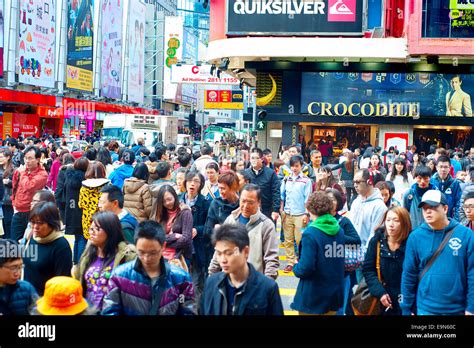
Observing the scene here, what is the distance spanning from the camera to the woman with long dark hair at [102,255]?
4.61 m

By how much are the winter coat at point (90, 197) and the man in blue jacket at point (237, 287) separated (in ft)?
12.8

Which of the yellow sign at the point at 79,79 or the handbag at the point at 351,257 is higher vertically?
the yellow sign at the point at 79,79

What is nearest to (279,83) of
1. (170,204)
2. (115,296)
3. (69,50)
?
(170,204)

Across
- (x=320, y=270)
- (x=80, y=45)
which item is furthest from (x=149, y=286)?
(x=80, y=45)

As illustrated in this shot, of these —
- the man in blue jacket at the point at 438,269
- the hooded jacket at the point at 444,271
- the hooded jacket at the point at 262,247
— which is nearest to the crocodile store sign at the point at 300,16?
the hooded jacket at the point at 262,247

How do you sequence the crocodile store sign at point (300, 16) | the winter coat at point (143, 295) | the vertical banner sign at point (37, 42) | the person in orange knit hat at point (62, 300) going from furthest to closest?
the vertical banner sign at point (37, 42), the crocodile store sign at point (300, 16), the winter coat at point (143, 295), the person in orange knit hat at point (62, 300)

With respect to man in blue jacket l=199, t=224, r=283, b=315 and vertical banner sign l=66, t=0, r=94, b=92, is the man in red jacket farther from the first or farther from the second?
vertical banner sign l=66, t=0, r=94, b=92

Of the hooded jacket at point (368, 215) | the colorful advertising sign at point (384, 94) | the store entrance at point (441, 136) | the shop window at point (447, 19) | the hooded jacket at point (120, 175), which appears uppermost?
the shop window at point (447, 19)

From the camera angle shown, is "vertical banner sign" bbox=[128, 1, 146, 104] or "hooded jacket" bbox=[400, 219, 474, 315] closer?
"hooded jacket" bbox=[400, 219, 474, 315]

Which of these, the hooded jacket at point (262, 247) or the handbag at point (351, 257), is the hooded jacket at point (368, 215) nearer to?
the handbag at point (351, 257)

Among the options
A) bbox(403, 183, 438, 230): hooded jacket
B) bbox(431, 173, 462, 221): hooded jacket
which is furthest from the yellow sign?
bbox(403, 183, 438, 230): hooded jacket

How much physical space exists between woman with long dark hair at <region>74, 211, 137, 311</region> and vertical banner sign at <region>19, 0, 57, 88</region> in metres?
37.6

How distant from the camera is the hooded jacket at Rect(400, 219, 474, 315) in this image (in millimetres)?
4652

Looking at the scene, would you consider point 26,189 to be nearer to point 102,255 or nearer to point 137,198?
point 137,198
